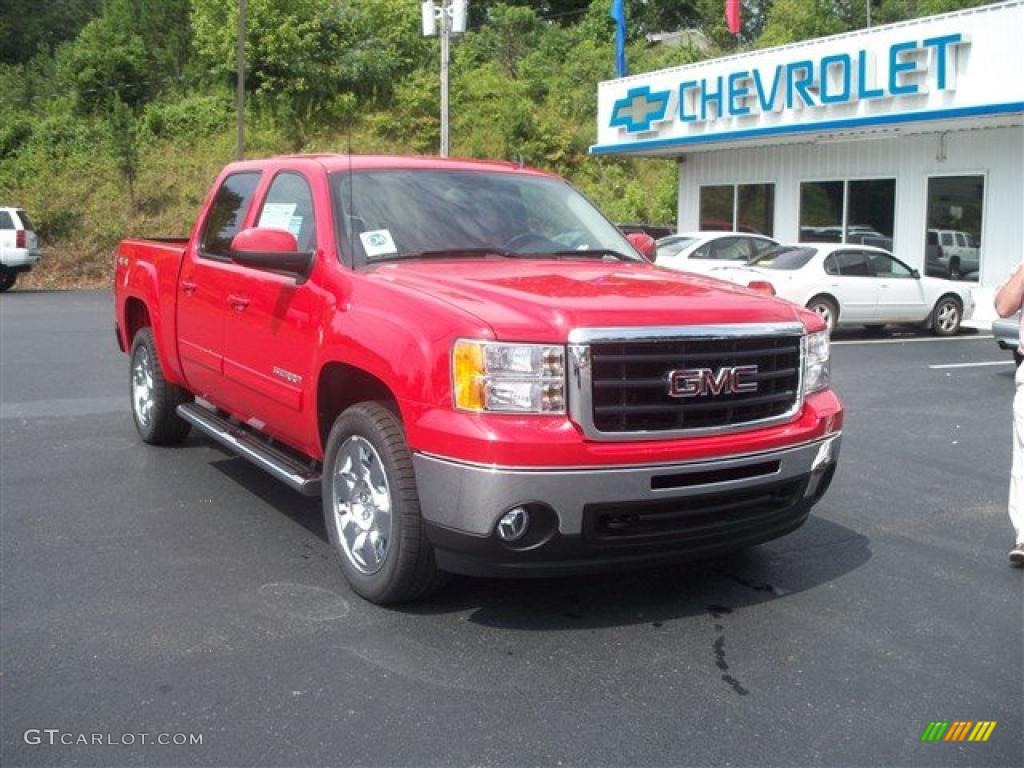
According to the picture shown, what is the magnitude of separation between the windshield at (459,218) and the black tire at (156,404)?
102 inches

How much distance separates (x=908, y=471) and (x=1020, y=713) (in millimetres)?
3657

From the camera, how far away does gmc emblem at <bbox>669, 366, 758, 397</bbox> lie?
13.4 feet

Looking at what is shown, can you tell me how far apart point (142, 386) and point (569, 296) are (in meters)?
4.43

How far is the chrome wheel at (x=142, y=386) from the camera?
734cm

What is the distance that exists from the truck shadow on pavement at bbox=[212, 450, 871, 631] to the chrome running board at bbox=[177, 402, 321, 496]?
1.39ft

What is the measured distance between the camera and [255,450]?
555cm

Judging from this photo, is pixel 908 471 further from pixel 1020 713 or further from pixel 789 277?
pixel 789 277

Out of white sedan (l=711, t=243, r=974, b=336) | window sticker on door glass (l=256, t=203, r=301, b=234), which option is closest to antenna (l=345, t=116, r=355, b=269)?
window sticker on door glass (l=256, t=203, r=301, b=234)

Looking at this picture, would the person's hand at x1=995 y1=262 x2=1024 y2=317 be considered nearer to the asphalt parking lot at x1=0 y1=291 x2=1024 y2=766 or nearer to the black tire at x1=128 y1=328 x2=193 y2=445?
the asphalt parking lot at x1=0 y1=291 x2=1024 y2=766

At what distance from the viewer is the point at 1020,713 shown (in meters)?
3.58

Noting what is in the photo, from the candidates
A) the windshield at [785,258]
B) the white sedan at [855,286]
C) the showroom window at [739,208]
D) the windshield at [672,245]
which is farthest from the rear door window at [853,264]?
the showroom window at [739,208]

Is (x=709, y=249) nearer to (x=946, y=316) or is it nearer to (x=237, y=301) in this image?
(x=946, y=316)

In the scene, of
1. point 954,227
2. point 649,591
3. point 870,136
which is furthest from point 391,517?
point 870,136

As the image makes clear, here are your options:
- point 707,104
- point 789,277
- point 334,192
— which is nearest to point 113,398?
point 334,192
